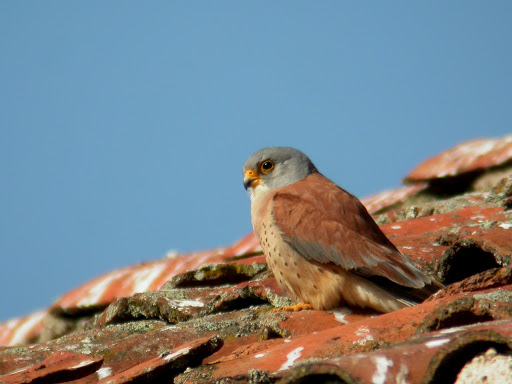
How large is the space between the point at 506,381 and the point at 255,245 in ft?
15.0

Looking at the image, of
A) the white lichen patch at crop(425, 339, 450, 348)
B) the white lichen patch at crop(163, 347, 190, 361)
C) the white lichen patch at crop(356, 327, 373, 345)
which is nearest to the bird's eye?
the white lichen patch at crop(163, 347, 190, 361)

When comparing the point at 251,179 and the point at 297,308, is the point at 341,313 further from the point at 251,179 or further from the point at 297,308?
the point at 251,179

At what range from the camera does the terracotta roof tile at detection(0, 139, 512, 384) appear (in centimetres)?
181

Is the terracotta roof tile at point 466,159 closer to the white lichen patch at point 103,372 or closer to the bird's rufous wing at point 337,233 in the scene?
the bird's rufous wing at point 337,233

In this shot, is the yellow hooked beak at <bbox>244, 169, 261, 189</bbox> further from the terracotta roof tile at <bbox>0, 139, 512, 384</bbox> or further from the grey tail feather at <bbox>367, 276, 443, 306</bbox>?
the grey tail feather at <bbox>367, 276, 443, 306</bbox>

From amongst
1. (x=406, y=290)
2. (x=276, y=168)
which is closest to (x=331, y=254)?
(x=406, y=290)

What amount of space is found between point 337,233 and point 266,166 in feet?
3.75

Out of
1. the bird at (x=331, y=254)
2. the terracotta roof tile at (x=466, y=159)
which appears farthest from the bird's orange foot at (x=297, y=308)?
the terracotta roof tile at (x=466, y=159)

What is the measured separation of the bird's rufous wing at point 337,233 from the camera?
3.66 m

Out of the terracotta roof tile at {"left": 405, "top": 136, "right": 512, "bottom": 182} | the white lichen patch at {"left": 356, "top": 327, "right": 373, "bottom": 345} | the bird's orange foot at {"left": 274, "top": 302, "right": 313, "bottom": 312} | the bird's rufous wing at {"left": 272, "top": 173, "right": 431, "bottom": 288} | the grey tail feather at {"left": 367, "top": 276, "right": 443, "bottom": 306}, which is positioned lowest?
the white lichen patch at {"left": 356, "top": 327, "right": 373, "bottom": 345}

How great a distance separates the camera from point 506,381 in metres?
1.65

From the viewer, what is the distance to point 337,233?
3.90 metres

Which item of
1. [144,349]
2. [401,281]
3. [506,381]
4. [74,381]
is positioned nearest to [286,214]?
[401,281]

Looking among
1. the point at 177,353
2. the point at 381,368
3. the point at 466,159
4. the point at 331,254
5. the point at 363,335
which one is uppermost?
the point at 466,159
